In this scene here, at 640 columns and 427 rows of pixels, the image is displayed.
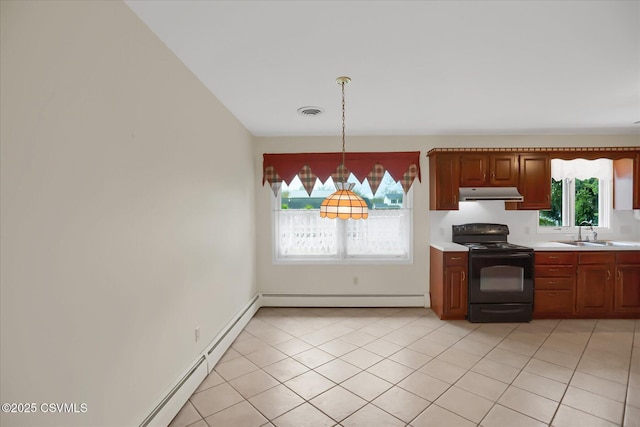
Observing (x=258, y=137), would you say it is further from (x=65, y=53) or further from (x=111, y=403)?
(x=111, y=403)

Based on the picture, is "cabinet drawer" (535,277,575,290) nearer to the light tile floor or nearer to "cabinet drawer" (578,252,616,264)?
"cabinet drawer" (578,252,616,264)

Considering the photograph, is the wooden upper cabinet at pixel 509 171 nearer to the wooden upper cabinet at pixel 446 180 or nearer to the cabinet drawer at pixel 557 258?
the wooden upper cabinet at pixel 446 180

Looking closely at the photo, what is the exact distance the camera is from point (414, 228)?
4332mm

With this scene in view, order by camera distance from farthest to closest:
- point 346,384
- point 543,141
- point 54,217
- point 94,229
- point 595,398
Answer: point 543,141 < point 346,384 < point 595,398 < point 94,229 < point 54,217

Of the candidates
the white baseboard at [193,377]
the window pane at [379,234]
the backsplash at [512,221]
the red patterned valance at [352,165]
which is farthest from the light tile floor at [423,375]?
the red patterned valance at [352,165]

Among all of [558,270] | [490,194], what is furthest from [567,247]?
[490,194]

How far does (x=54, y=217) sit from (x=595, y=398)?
11.9 ft

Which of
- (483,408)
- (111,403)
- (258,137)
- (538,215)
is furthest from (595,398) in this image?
(258,137)

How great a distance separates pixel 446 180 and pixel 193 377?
3681 millimetres

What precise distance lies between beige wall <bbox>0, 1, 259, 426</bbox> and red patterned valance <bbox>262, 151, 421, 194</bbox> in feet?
6.45

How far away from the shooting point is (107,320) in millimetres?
1437

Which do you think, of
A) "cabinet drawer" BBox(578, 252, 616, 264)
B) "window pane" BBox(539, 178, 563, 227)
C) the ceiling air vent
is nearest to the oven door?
"cabinet drawer" BBox(578, 252, 616, 264)

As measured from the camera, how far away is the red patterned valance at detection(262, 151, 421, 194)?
4262 mm

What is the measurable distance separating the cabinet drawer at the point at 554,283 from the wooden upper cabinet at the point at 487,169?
130cm
